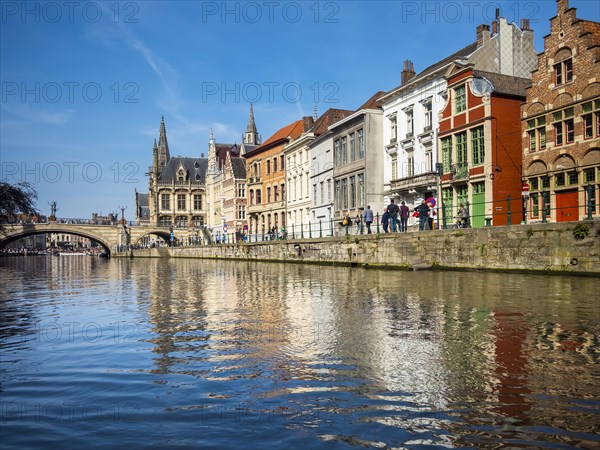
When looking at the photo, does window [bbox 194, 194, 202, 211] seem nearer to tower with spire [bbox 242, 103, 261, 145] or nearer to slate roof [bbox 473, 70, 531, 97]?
tower with spire [bbox 242, 103, 261, 145]

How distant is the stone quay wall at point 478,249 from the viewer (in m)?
17.5

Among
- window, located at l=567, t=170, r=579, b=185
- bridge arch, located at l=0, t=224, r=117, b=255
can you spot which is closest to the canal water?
window, located at l=567, t=170, r=579, b=185

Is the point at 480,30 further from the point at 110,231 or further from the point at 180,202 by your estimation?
the point at 180,202

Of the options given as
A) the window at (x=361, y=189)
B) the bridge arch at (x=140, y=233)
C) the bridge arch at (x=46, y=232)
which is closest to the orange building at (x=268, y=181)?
the window at (x=361, y=189)

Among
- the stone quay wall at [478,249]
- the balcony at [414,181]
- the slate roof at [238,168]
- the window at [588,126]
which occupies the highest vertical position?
the slate roof at [238,168]

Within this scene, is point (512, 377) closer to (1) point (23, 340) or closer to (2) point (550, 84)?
(1) point (23, 340)

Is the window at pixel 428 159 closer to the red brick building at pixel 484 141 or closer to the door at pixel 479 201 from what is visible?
the red brick building at pixel 484 141

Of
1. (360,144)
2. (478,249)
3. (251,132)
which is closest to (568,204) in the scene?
(478,249)

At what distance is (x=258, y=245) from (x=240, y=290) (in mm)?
26761

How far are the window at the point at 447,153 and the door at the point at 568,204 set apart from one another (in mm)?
7592

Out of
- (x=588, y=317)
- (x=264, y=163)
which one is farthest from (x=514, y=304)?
(x=264, y=163)

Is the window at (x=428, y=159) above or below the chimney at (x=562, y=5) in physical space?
below

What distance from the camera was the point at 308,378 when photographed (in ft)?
16.9

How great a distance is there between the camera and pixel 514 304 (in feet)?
33.8
